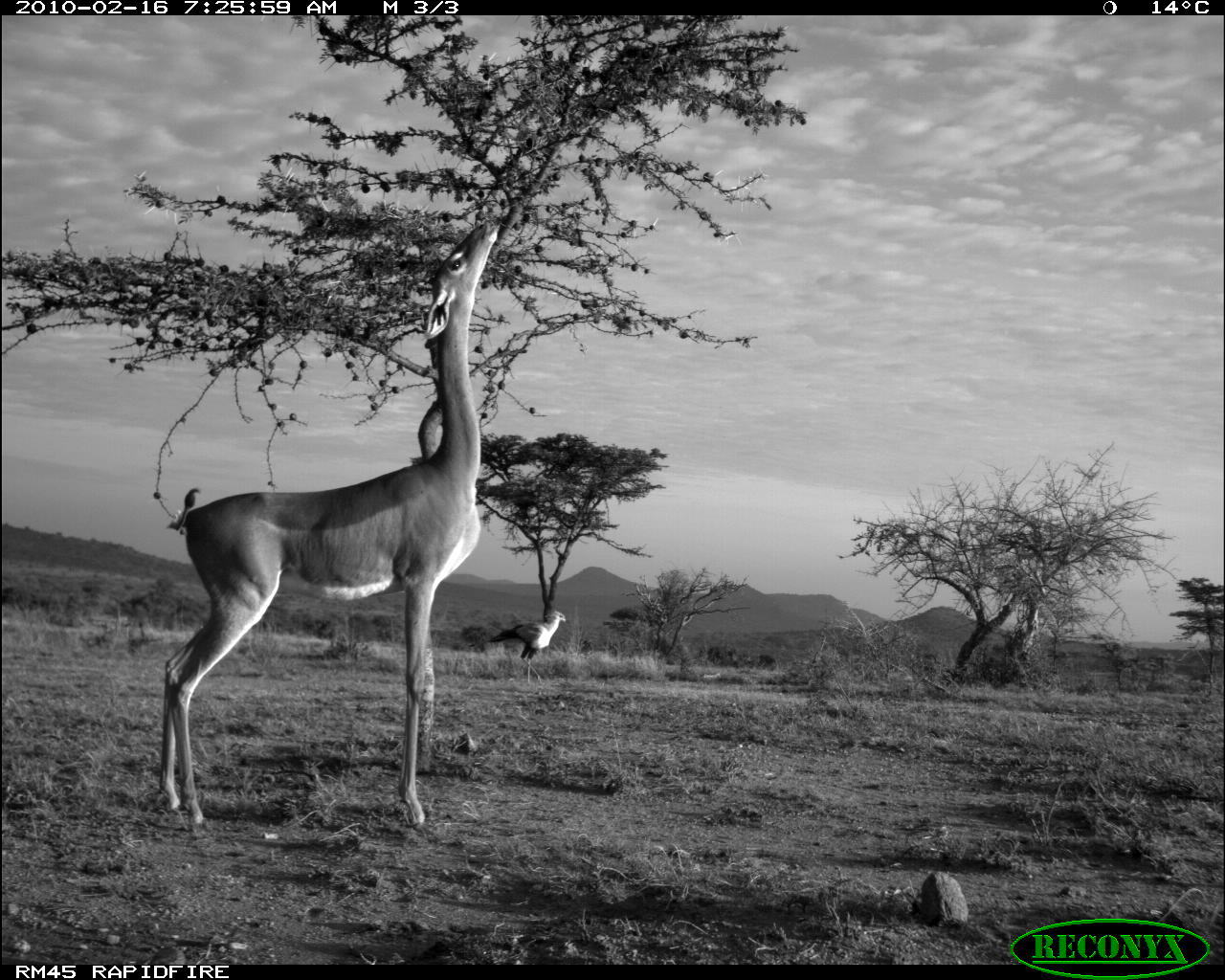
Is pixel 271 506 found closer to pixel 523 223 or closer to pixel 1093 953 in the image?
pixel 523 223

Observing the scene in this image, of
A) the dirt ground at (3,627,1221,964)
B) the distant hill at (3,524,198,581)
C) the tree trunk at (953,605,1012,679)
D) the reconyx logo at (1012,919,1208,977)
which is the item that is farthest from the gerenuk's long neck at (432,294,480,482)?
the distant hill at (3,524,198,581)

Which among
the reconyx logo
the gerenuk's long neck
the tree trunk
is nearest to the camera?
the reconyx logo

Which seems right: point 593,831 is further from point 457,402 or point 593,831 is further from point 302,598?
point 302,598

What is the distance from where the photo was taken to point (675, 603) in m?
22.4

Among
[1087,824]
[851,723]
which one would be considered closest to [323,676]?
[851,723]

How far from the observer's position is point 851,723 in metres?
9.35

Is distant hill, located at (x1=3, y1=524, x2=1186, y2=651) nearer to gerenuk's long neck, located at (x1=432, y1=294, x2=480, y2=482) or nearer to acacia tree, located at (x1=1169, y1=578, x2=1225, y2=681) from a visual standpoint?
acacia tree, located at (x1=1169, y1=578, x2=1225, y2=681)

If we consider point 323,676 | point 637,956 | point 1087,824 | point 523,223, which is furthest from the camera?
point 323,676

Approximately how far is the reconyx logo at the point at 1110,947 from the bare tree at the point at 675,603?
54.9 ft

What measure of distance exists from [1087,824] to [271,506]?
190 inches

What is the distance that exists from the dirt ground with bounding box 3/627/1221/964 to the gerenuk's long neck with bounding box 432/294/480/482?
1.96 metres

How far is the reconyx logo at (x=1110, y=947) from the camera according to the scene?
410 centimetres

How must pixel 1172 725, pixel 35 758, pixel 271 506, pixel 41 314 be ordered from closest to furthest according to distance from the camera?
pixel 271 506 < pixel 41 314 < pixel 35 758 < pixel 1172 725

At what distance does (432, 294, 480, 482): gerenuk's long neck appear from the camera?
547cm
